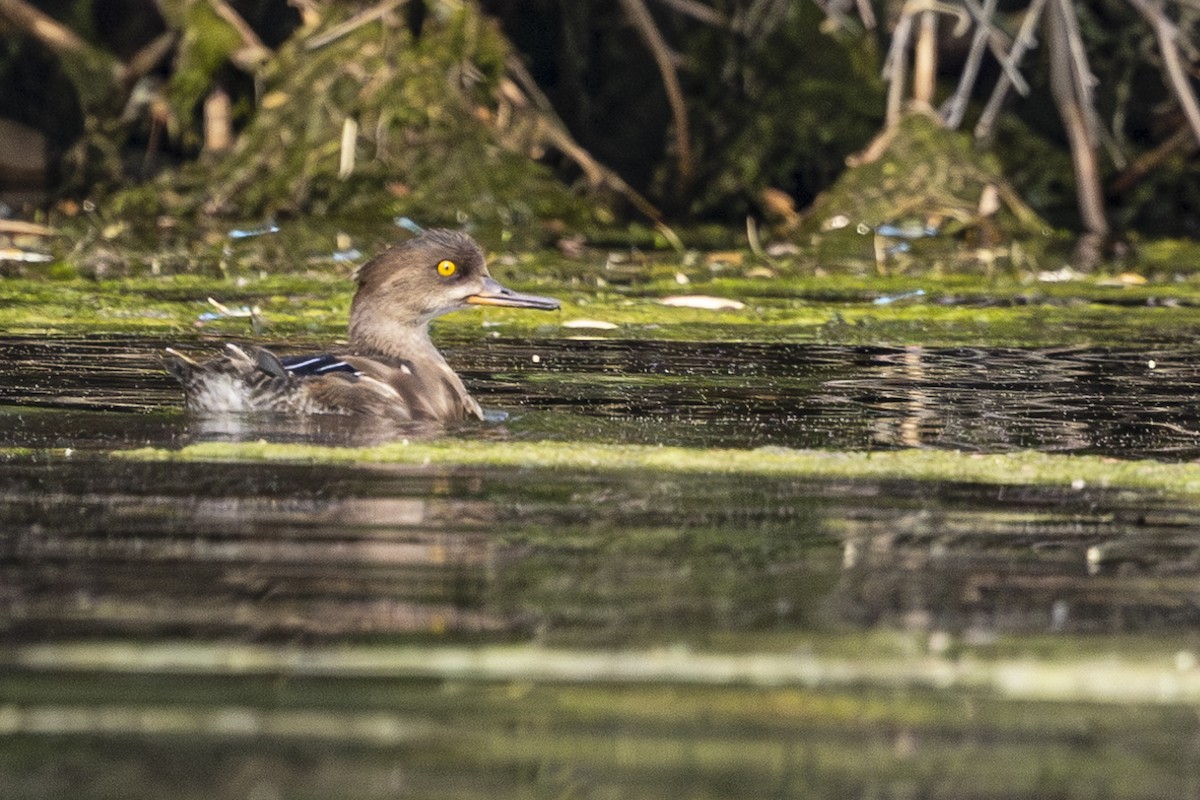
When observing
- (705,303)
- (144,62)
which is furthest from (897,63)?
(144,62)

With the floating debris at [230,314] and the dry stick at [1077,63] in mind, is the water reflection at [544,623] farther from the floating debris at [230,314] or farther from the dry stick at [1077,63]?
the dry stick at [1077,63]

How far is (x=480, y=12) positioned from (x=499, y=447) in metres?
10.7

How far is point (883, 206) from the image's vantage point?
16.2 meters

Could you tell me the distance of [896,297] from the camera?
12312mm

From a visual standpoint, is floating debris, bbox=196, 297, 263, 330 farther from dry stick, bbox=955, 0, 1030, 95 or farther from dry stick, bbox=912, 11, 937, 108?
dry stick, bbox=912, 11, 937, 108

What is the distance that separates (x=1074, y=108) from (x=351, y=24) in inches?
192

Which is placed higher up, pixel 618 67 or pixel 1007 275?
pixel 618 67

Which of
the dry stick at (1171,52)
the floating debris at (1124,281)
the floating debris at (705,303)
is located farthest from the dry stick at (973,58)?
the floating debris at (705,303)

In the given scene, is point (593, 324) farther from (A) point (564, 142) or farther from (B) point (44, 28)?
(B) point (44, 28)

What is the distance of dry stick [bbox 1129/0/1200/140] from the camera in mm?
15633

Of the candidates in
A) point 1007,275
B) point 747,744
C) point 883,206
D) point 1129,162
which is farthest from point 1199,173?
point 747,744

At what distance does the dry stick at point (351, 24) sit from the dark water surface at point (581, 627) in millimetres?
9363

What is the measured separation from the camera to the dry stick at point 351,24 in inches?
648

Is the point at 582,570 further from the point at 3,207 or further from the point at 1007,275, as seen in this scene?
the point at 3,207
